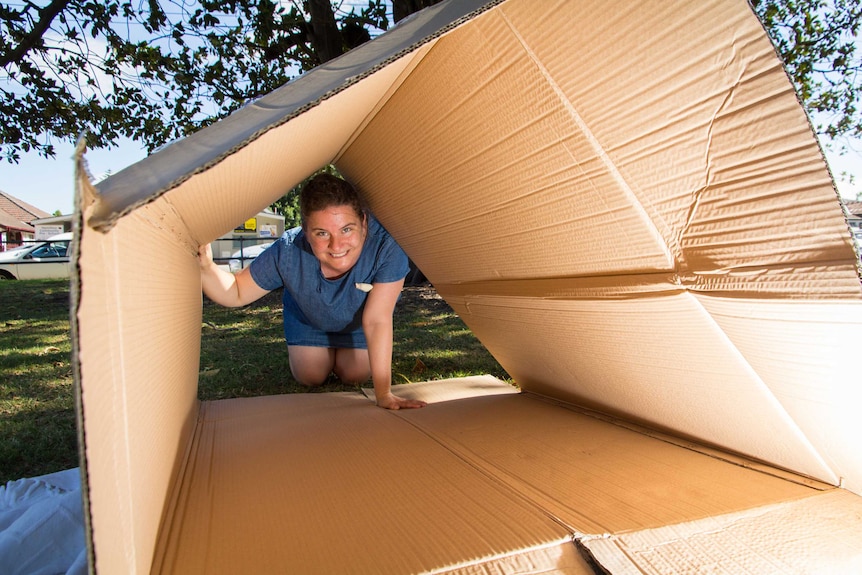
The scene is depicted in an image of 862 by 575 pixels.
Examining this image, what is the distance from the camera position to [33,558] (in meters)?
1.23

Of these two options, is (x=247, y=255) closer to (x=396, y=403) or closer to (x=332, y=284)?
(x=332, y=284)

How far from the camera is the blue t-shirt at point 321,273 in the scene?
7.61 feet

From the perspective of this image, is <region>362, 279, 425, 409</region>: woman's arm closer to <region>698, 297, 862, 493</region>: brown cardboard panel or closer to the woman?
the woman

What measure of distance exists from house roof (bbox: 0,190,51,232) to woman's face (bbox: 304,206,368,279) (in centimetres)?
3344

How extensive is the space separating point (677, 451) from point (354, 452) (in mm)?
787

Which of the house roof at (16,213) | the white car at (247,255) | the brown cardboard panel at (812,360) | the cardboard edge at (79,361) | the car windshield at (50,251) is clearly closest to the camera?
the cardboard edge at (79,361)

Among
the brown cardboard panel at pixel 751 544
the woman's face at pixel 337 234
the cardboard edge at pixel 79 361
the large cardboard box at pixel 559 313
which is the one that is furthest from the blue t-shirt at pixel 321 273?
the cardboard edge at pixel 79 361

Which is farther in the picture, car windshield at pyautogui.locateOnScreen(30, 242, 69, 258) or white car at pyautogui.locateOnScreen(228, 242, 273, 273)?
white car at pyautogui.locateOnScreen(228, 242, 273, 273)

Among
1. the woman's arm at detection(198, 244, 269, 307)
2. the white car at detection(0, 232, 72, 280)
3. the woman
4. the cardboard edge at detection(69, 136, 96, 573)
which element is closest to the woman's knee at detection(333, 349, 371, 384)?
the woman

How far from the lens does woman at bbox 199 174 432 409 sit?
1.99 meters

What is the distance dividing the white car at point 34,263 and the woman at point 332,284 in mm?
14018

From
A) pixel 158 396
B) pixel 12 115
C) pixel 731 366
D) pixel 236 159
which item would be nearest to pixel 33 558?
pixel 158 396

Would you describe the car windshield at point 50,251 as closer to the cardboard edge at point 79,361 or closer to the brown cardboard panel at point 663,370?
the brown cardboard panel at point 663,370

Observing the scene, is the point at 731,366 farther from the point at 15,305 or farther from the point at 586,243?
the point at 15,305
